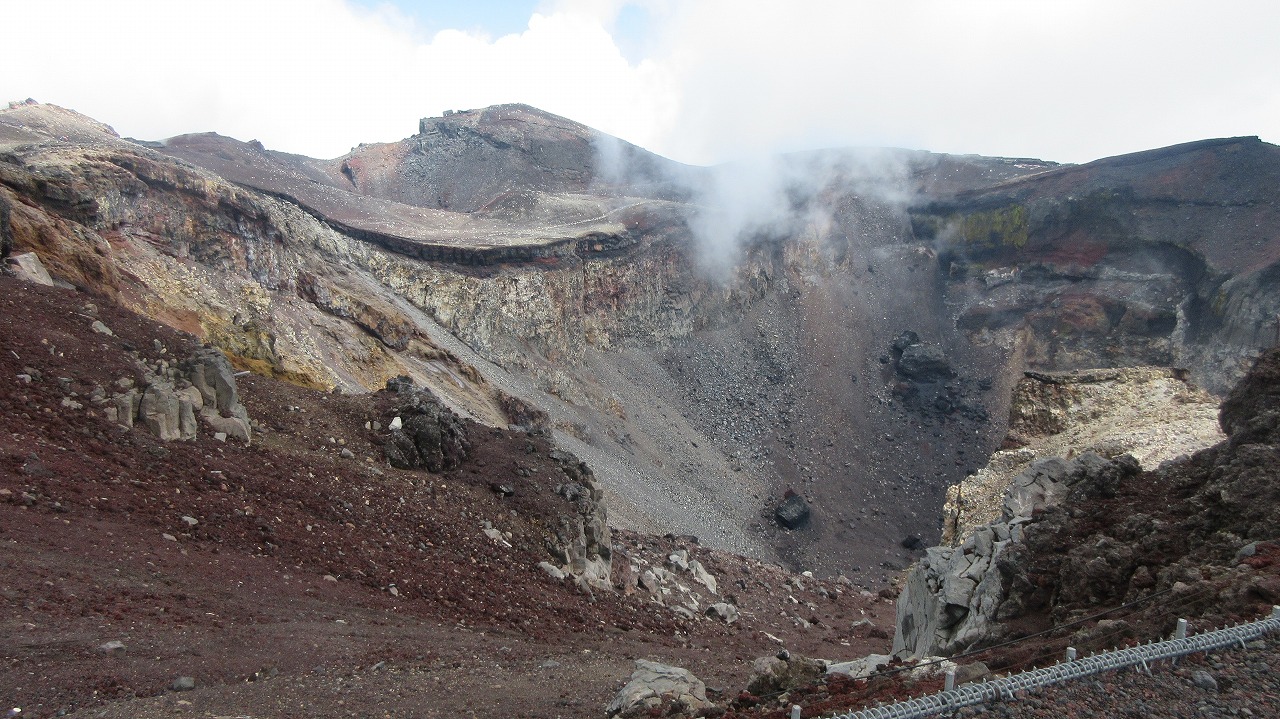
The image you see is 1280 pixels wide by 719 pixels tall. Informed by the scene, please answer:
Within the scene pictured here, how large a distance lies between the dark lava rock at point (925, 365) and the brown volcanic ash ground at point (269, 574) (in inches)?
1647

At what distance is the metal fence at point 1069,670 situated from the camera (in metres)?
6.66

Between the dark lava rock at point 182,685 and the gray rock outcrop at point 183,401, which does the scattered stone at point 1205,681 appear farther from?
the gray rock outcrop at point 183,401

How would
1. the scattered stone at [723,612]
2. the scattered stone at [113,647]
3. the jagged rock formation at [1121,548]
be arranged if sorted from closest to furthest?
the scattered stone at [113,647] < the jagged rock formation at [1121,548] < the scattered stone at [723,612]

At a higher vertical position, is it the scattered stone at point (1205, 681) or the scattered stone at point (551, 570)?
the scattered stone at point (1205, 681)

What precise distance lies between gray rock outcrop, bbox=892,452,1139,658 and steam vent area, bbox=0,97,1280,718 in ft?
0.30

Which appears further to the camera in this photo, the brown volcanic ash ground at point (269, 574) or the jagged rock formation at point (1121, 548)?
the jagged rock formation at point (1121, 548)

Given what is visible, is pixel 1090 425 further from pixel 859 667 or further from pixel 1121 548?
pixel 859 667

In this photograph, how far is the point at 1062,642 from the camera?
30.5 feet

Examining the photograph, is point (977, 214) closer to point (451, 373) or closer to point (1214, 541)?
point (451, 373)

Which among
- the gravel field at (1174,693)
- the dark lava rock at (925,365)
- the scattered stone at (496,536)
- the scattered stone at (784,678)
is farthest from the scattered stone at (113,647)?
the dark lava rock at (925,365)

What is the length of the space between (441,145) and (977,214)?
2194 inches

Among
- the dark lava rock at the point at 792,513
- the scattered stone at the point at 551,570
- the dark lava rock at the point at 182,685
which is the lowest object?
the dark lava rock at the point at 792,513

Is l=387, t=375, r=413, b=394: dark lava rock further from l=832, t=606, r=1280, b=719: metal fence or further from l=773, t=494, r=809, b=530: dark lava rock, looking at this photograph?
l=773, t=494, r=809, b=530: dark lava rock

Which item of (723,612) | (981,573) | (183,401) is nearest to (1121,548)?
(981,573)
